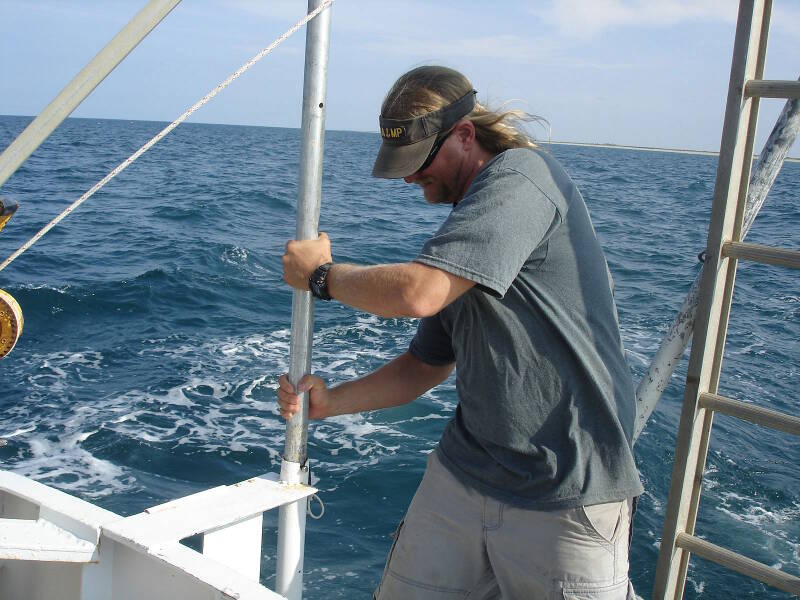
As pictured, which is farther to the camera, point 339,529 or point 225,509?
point 339,529

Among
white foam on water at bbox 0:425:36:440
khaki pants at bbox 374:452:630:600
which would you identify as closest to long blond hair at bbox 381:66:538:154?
khaki pants at bbox 374:452:630:600

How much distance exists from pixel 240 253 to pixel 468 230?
469 inches

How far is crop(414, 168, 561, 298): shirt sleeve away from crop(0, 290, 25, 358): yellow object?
1.02m

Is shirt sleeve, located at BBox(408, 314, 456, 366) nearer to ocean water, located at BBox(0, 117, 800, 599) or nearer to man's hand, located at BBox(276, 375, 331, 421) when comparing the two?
man's hand, located at BBox(276, 375, 331, 421)

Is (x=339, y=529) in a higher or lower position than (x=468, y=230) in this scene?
lower

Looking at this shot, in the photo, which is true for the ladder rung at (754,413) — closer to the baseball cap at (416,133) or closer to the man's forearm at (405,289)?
the man's forearm at (405,289)

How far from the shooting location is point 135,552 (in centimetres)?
183

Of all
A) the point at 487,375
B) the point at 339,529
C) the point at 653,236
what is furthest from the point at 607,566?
the point at 653,236

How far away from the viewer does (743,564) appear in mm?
1929

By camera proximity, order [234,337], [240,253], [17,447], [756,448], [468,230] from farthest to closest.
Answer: [240,253] → [234,337] → [756,448] → [17,447] → [468,230]

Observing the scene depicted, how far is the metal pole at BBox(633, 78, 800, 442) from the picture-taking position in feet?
5.94

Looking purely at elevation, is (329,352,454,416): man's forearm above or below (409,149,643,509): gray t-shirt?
below

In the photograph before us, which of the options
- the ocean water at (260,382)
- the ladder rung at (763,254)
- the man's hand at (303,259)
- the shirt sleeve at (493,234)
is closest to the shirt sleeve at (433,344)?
the man's hand at (303,259)

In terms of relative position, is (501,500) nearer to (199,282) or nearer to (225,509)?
(225,509)
